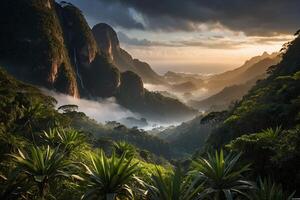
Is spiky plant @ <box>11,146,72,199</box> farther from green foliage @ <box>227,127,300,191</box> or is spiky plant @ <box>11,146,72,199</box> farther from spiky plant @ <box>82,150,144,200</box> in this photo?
green foliage @ <box>227,127,300,191</box>

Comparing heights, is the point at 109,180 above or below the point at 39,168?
above

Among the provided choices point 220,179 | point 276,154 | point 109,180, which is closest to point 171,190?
point 220,179

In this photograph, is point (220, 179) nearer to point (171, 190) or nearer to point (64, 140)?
point (171, 190)

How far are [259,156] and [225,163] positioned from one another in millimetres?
5878

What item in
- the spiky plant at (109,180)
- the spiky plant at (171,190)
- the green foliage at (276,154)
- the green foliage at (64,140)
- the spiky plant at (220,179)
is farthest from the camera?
the green foliage at (64,140)

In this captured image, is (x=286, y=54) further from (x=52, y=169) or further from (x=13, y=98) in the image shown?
(x=52, y=169)

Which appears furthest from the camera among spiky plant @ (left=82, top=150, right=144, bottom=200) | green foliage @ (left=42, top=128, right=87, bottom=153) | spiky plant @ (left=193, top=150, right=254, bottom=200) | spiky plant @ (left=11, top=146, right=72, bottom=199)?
green foliage @ (left=42, top=128, right=87, bottom=153)

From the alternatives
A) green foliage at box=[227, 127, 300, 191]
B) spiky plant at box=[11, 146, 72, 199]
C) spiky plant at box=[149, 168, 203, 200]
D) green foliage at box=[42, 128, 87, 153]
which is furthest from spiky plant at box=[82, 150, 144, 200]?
green foliage at box=[42, 128, 87, 153]

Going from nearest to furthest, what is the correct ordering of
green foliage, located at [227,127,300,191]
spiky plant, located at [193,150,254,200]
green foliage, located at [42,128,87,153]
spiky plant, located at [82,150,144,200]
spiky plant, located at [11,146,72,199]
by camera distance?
spiky plant, located at [82,150,144,200]
spiky plant, located at [193,150,254,200]
spiky plant, located at [11,146,72,199]
green foliage, located at [227,127,300,191]
green foliage, located at [42,128,87,153]

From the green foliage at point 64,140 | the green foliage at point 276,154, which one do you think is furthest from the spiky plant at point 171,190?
the green foliage at point 64,140

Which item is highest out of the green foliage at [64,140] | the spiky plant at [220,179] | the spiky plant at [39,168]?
the spiky plant at [220,179]

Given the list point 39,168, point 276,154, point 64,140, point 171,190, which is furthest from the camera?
point 64,140

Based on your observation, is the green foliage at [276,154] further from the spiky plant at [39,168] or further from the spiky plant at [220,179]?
the spiky plant at [39,168]

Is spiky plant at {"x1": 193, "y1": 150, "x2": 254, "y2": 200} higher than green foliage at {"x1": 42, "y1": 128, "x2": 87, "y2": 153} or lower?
higher
